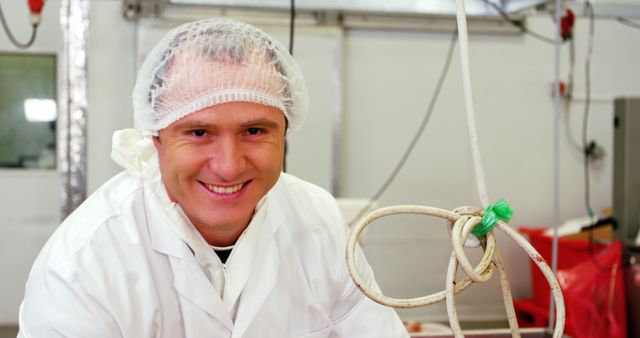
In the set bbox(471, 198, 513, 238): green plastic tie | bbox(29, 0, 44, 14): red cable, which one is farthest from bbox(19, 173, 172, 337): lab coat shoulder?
bbox(29, 0, 44, 14): red cable

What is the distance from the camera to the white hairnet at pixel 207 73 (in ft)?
3.41

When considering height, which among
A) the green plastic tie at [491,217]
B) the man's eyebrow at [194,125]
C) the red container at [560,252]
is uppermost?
the man's eyebrow at [194,125]

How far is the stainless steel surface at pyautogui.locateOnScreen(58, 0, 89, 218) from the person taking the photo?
2.62 metres

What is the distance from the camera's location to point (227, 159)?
1.03 metres

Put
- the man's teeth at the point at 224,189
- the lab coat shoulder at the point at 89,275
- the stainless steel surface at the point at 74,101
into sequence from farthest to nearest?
the stainless steel surface at the point at 74,101, the man's teeth at the point at 224,189, the lab coat shoulder at the point at 89,275

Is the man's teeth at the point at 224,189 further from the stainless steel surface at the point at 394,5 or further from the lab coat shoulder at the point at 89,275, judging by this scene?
the stainless steel surface at the point at 394,5

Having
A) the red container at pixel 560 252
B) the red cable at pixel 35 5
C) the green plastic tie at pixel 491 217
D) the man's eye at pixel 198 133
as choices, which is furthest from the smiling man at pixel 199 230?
the red container at pixel 560 252

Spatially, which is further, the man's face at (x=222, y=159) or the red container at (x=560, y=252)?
the red container at (x=560, y=252)

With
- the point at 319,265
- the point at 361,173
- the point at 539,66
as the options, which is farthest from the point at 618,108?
the point at 319,265

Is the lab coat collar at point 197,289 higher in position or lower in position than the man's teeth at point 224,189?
lower

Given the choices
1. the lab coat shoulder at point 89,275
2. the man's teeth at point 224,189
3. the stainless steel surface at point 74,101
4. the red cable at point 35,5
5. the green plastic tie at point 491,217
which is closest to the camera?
the green plastic tie at point 491,217

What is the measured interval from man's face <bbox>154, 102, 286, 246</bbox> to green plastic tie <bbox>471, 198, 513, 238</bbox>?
0.43 meters

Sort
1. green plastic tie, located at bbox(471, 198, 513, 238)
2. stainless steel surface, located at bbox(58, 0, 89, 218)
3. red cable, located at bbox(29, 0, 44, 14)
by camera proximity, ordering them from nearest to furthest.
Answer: green plastic tie, located at bbox(471, 198, 513, 238) < red cable, located at bbox(29, 0, 44, 14) < stainless steel surface, located at bbox(58, 0, 89, 218)

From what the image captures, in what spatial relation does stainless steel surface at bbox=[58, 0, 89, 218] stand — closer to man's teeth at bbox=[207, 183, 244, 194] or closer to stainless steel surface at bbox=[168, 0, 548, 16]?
stainless steel surface at bbox=[168, 0, 548, 16]
